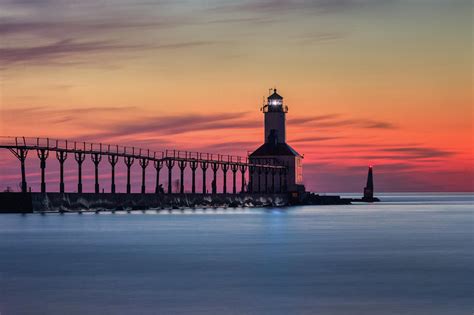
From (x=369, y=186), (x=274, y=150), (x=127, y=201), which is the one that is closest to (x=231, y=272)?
(x=127, y=201)

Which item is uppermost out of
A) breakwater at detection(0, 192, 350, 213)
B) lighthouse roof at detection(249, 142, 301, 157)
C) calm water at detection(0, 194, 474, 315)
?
lighthouse roof at detection(249, 142, 301, 157)

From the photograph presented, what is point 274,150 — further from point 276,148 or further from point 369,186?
point 369,186

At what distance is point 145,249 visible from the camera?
151 ft

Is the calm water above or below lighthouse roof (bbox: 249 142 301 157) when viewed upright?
below

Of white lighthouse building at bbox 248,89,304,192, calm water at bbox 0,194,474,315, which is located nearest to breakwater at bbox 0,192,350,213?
white lighthouse building at bbox 248,89,304,192

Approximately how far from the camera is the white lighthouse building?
130875 millimetres

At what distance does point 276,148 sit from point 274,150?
441 millimetres

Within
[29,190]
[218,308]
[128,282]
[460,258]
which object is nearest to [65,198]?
[29,190]

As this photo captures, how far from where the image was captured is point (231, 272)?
34781 mm

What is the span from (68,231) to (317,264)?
24.4m

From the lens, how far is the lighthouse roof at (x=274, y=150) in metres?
131

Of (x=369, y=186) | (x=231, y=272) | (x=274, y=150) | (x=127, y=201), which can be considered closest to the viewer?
(x=231, y=272)

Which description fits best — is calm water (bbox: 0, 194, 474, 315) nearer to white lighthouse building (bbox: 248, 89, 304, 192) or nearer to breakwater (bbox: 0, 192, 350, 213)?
breakwater (bbox: 0, 192, 350, 213)

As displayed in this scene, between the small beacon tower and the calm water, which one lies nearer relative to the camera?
the calm water
